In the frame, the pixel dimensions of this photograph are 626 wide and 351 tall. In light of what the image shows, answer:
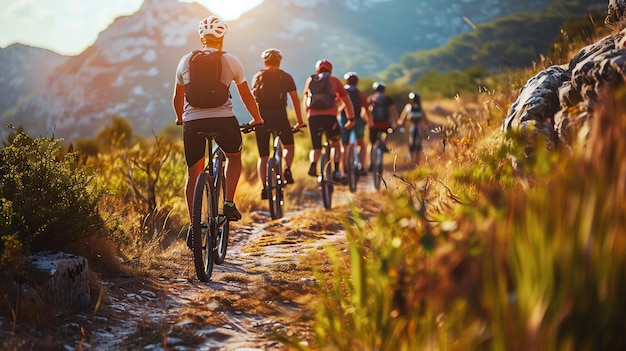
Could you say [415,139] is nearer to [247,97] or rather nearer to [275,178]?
[275,178]

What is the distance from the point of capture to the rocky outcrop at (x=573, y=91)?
445 centimetres

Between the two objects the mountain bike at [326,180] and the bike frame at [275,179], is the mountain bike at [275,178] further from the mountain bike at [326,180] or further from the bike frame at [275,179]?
the mountain bike at [326,180]

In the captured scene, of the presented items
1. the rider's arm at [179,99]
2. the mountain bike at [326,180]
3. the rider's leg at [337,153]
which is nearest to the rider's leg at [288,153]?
the mountain bike at [326,180]

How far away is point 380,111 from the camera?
42.8 ft

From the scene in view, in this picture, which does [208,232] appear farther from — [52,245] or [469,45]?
[469,45]

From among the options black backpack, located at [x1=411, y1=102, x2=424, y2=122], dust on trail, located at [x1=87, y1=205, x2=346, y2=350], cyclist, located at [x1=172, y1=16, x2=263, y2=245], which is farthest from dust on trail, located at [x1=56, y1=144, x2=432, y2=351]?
black backpack, located at [x1=411, y1=102, x2=424, y2=122]

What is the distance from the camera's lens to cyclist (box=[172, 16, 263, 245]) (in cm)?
557

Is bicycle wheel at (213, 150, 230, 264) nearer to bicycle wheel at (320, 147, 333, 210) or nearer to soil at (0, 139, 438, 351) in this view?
soil at (0, 139, 438, 351)

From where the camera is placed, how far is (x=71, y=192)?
16.7 ft

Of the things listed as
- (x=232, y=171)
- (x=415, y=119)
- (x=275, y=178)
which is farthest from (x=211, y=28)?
(x=415, y=119)

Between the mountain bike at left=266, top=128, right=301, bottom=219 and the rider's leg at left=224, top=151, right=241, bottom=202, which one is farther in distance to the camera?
the mountain bike at left=266, top=128, right=301, bottom=219

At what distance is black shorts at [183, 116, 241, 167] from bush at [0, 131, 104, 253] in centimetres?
→ 88

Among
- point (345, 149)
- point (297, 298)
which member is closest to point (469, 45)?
point (345, 149)

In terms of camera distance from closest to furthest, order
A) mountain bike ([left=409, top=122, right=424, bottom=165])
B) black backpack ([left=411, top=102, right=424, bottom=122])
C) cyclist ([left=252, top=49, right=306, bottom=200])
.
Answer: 1. cyclist ([left=252, top=49, right=306, bottom=200])
2. black backpack ([left=411, top=102, right=424, bottom=122])
3. mountain bike ([left=409, top=122, right=424, bottom=165])
